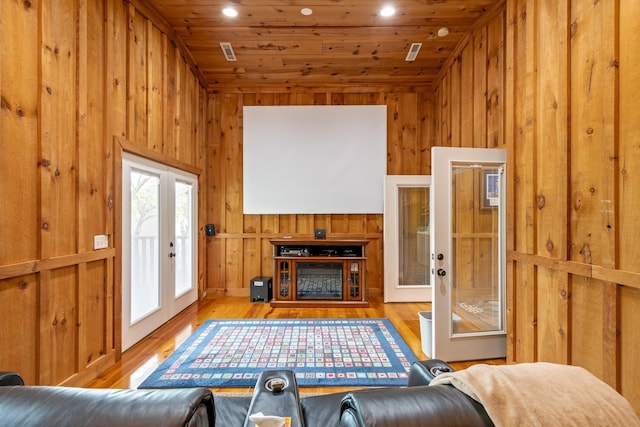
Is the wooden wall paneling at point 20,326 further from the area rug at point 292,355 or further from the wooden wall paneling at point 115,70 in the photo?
the wooden wall paneling at point 115,70

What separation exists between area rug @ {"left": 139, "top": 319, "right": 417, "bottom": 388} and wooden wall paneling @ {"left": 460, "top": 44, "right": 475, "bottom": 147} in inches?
106

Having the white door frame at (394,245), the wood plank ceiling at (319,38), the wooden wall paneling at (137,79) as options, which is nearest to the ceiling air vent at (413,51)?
the wood plank ceiling at (319,38)

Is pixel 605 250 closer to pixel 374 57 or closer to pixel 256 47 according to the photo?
pixel 374 57

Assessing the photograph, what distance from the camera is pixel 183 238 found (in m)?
4.34

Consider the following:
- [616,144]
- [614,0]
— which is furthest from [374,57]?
[616,144]

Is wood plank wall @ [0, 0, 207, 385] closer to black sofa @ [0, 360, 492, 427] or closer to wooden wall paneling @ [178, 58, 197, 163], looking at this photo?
wooden wall paneling @ [178, 58, 197, 163]

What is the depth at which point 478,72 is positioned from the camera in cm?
352

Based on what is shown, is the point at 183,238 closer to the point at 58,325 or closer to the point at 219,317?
the point at 219,317

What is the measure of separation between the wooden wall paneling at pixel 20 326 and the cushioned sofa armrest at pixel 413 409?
2270mm

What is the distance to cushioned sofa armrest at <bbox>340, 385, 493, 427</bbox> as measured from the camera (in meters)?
0.64

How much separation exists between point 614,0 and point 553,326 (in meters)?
2.10

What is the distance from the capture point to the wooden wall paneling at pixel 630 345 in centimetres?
154

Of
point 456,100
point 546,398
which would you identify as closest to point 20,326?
point 546,398

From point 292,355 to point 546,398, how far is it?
2.45 m
